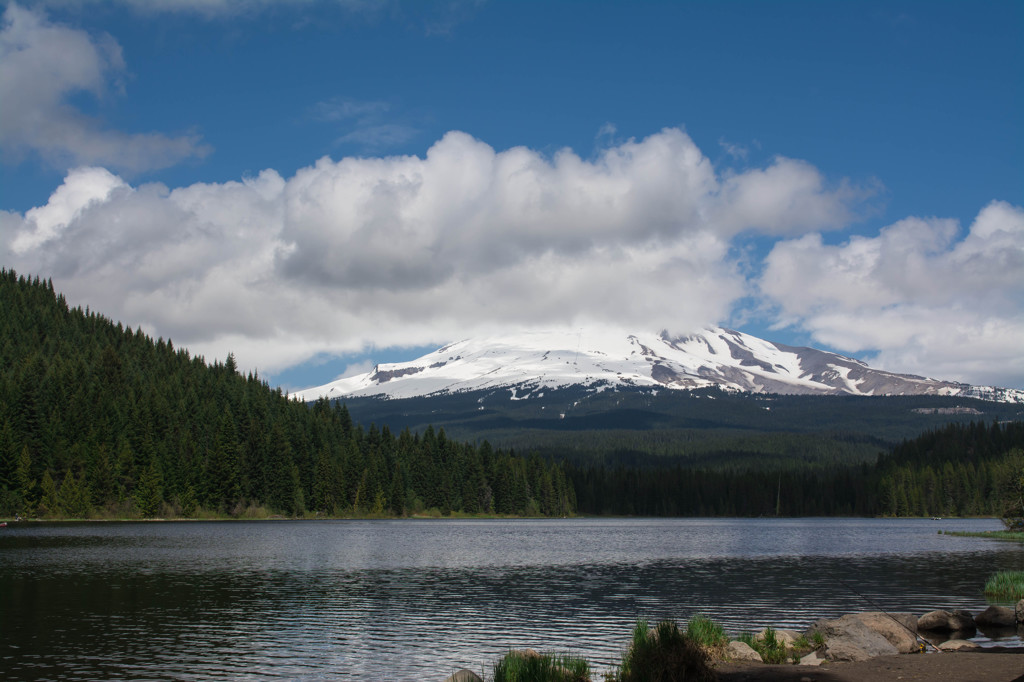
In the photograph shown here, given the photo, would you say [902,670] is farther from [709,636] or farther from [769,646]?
[709,636]

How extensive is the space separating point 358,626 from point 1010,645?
29139 mm

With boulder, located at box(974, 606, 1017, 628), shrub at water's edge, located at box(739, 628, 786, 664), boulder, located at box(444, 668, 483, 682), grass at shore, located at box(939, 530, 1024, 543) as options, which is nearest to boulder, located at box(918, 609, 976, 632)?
boulder, located at box(974, 606, 1017, 628)

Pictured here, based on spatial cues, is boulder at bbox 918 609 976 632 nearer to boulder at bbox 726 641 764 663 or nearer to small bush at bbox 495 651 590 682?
boulder at bbox 726 641 764 663

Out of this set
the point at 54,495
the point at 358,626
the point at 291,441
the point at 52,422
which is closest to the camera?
the point at 358,626

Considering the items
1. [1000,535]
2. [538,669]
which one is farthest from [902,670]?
[1000,535]

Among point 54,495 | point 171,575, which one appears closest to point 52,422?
point 54,495

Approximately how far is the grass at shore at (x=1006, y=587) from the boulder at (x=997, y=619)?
12846 mm

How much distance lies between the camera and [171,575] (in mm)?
63250

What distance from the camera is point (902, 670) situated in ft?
91.5

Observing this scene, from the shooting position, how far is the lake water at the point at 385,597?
115 feet

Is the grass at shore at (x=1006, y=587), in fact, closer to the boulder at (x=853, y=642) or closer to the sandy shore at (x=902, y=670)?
the sandy shore at (x=902, y=670)

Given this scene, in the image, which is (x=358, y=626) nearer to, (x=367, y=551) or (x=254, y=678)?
(x=254, y=678)

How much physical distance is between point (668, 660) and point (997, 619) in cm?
2552

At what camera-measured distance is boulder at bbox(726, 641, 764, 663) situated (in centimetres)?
3145
